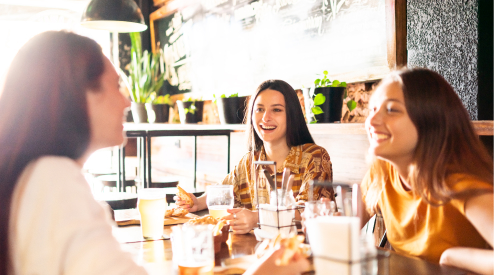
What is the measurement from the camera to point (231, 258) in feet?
4.32

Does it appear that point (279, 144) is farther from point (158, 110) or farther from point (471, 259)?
point (158, 110)

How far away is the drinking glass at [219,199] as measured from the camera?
67.8 inches

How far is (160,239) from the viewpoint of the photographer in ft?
5.21

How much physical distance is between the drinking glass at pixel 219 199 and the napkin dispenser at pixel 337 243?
0.86 metres

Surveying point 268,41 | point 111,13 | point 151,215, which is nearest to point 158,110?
point 268,41

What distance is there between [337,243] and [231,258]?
53 centimetres

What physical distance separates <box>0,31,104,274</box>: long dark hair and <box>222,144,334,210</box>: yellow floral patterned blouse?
4.27 feet

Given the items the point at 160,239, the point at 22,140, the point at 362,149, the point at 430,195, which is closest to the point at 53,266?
the point at 22,140

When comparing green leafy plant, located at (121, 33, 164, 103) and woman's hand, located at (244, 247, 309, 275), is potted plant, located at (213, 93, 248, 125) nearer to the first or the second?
green leafy plant, located at (121, 33, 164, 103)

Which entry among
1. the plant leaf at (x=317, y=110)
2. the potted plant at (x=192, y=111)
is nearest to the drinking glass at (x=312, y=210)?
the plant leaf at (x=317, y=110)

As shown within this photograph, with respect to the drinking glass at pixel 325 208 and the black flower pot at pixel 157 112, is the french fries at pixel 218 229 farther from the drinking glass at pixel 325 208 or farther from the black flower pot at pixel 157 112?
the black flower pot at pixel 157 112

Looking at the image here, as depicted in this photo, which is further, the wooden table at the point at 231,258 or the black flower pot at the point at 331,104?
the black flower pot at the point at 331,104

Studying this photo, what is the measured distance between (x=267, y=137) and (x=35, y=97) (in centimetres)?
154

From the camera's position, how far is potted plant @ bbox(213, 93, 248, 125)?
3291mm
